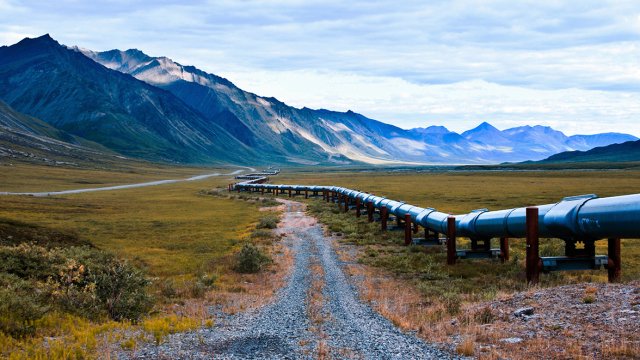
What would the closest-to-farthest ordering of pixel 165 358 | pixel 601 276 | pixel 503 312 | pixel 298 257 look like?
pixel 165 358, pixel 503 312, pixel 601 276, pixel 298 257

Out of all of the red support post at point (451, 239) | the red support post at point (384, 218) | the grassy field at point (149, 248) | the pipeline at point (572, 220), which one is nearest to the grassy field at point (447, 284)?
the red support post at point (451, 239)

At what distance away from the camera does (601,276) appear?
758 inches

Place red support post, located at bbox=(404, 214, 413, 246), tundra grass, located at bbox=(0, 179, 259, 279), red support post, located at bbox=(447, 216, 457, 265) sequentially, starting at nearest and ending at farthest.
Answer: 1. red support post, located at bbox=(447, 216, 457, 265)
2. tundra grass, located at bbox=(0, 179, 259, 279)
3. red support post, located at bbox=(404, 214, 413, 246)

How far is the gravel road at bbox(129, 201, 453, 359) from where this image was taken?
37.1 ft

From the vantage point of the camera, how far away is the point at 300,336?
42.2 feet

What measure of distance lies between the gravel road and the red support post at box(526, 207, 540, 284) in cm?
615

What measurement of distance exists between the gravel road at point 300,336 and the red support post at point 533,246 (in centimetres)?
615

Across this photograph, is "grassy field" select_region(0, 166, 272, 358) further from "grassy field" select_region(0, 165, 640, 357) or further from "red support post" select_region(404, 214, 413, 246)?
"red support post" select_region(404, 214, 413, 246)

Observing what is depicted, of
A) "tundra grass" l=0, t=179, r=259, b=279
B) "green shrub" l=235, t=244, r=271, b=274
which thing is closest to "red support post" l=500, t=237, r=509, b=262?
"green shrub" l=235, t=244, r=271, b=274

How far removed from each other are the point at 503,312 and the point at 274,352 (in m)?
6.12

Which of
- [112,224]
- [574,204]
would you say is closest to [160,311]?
[574,204]

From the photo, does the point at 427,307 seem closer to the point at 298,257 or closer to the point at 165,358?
the point at 165,358

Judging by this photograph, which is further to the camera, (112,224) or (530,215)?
(112,224)

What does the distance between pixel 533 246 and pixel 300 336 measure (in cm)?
932
